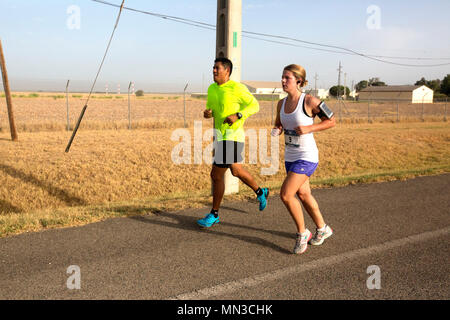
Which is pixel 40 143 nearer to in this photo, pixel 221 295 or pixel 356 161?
pixel 356 161

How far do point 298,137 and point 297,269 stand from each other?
4.25ft

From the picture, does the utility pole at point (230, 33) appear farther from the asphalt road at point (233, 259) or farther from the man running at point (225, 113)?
the asphalt road at point (233, 259)

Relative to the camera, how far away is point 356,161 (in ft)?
46.2

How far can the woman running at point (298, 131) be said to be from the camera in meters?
4.02

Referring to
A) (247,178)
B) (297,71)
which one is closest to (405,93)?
(247,178)

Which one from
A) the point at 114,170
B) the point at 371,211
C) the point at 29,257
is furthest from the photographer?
the point at 114,170

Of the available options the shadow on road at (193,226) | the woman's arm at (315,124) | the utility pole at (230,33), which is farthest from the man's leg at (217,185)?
the utility pole at (230,33)

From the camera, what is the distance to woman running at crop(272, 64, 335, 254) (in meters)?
4.02

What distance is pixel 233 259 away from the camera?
13.0ft

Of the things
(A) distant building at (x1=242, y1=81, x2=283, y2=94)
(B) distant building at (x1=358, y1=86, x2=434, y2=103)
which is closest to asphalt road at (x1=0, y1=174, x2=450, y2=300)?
(B) distant building at (x1=358, y1=86, x2=434, y2=103)

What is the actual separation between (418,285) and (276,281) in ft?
3.84

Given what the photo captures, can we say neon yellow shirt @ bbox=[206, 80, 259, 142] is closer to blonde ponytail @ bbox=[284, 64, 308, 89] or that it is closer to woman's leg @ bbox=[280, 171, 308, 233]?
blonde ponytail @ bbox=[284, 64, 308, 89]
